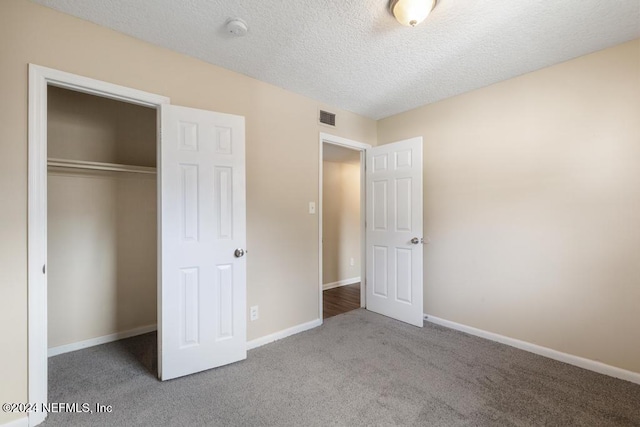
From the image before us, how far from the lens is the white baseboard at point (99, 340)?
2.40 m

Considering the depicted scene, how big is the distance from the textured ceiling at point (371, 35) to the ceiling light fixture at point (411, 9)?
0.09m

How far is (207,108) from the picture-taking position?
231 centimetres

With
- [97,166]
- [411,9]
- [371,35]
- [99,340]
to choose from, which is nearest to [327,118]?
[371,35]

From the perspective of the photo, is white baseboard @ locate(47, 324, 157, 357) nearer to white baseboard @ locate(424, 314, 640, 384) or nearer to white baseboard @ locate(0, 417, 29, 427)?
white baseboard @ locate(0, 417, 29, 427)

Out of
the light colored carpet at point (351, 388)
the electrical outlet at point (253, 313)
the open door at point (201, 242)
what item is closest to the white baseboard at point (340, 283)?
the light colored carpet at point (351, 388)

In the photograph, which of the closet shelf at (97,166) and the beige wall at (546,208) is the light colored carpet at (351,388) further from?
the closet shelf at (97,166)

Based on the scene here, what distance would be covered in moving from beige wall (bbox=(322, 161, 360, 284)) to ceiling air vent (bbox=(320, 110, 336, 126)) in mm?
1527

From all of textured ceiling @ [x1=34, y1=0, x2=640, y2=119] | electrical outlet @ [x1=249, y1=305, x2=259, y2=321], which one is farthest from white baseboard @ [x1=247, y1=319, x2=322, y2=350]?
textured ceiling @ [x1=34, y1=0, x2=640, y2=119]

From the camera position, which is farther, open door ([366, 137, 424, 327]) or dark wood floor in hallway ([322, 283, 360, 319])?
dark wood floor in hallway ([322, 283, 360, 319])

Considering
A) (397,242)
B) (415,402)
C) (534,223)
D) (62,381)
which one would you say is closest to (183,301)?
(62,381)

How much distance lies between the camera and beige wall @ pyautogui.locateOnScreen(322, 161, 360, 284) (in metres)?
4.70

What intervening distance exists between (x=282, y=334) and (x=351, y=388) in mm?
1000

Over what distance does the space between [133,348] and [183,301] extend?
1014 mm

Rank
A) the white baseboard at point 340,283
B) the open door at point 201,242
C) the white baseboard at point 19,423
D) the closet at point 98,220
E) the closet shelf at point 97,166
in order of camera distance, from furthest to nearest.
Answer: the white baseboard at point 340,283, the closet at point 98,220, the closet shelf at point 97,166, the open door at point 201,242, the white baseboard at point 19,423
